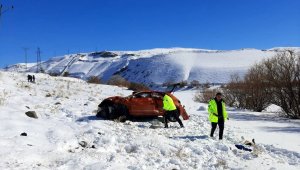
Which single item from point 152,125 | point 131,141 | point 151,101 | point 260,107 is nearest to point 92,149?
point 131,141

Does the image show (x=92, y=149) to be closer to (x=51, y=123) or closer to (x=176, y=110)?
(x=51, y=123)

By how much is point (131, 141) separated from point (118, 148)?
39.6 inches

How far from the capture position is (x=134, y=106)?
1823cm

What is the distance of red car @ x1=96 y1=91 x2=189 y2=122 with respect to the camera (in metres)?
17.9

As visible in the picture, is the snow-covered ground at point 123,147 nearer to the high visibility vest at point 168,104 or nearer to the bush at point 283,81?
the high visibility vest at point 168,104

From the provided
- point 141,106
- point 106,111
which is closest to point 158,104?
point 141,106

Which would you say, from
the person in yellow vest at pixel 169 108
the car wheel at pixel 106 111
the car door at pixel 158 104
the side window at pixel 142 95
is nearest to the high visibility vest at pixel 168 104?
the person in yellow vest at pixel 169 108

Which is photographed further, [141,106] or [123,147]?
[141,106]

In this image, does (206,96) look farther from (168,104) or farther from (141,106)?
(168,104)

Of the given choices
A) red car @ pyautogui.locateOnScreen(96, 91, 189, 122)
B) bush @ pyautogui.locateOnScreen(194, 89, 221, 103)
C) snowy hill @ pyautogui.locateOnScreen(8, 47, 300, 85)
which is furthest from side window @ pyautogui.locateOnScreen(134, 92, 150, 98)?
snowy hill @ pyautogui.locateOnScreen(8, 47, 300, 85)

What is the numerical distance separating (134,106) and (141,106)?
0.32 metres

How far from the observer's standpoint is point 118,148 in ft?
39.1

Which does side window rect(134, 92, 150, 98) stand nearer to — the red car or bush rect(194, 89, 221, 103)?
the red car

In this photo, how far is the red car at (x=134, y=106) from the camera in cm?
1792
